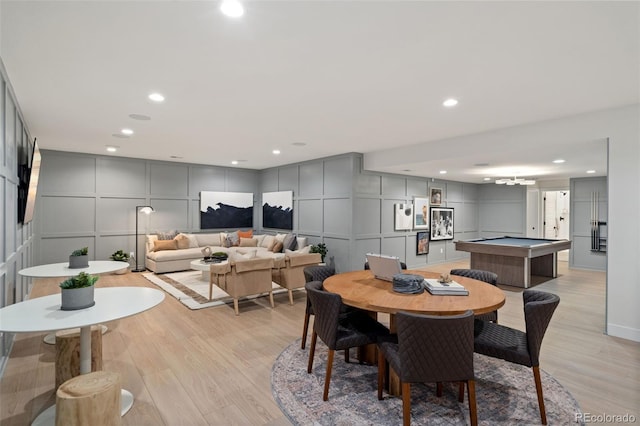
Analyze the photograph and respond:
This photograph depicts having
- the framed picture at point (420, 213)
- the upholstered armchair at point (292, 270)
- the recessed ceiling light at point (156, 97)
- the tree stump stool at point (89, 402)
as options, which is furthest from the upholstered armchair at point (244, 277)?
the framed picture at point (420, 213)

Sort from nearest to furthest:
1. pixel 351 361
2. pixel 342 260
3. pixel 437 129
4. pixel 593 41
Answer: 1. pixel 593 41
2. pixel 351 361
3. pixel 437 129
4. pixel 342 260

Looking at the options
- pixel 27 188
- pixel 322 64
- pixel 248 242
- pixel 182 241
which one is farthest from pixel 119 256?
pixel 322 64

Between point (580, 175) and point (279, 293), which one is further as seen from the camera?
point (580, 175)

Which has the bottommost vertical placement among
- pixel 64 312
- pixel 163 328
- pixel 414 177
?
pixel 163 328

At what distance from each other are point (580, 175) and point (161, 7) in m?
9.27

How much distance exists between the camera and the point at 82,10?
1999mm

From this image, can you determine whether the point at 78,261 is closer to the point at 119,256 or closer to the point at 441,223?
the point at 119,256

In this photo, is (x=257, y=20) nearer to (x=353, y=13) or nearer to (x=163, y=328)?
(x=353, y=13)

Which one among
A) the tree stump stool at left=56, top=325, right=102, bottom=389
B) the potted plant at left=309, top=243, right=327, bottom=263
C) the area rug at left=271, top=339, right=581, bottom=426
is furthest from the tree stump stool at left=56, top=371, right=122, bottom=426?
the potted plant at left=309, top=243, right=327, bottom=263

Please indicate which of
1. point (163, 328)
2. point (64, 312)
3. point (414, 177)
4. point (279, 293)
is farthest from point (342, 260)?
point (64, 312)

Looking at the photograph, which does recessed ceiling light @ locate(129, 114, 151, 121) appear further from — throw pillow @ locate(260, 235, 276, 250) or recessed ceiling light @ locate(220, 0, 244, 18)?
throw pillow @ locate(260, 235, 276, 250)

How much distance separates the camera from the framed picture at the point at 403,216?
7.79 m

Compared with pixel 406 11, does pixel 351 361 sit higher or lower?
lower

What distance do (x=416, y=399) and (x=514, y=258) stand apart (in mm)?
4887
